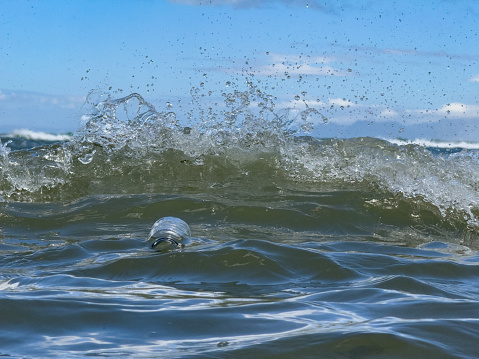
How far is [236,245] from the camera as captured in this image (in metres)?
4.25

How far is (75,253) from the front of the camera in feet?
14.5

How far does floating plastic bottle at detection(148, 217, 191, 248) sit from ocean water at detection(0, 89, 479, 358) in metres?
0.11

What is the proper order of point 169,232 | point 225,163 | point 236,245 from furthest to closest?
point 225,163, point 169,232, point 236,245

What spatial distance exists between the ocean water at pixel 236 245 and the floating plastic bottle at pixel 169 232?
11cm

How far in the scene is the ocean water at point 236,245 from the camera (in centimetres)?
234

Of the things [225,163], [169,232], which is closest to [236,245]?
[169,232]

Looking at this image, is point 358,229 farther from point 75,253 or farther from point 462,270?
point 75,253

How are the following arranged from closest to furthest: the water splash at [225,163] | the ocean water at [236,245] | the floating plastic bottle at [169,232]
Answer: the ocean water at [236,245] → the floating plastic bottle at [169,232] → the water splash at [225,163]

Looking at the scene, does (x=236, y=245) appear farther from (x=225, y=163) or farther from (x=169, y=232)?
(x=225, y=163)

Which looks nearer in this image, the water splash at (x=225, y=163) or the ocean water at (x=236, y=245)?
the ocean water at (x=236, y=245)

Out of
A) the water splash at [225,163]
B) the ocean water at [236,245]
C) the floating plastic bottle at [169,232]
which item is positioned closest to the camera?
the ocean water at [236,245]

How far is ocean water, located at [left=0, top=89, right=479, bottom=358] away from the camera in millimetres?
2342

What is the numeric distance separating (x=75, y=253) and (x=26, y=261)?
347 millimetres

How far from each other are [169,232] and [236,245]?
62 cm
